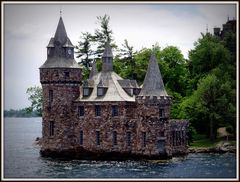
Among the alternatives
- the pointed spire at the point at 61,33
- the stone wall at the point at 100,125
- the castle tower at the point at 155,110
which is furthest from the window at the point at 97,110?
the pointed spire at the point at 61,33

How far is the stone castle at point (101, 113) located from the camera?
69.1 m

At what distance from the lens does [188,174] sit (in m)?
61.3

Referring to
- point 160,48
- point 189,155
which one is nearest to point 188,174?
point 189,155

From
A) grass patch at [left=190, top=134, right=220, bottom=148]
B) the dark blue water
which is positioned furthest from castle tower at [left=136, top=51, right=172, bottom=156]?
grass patch at [left=190, top=134, right=220, bottom=148]

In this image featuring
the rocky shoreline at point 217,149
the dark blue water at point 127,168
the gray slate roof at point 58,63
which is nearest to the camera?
the dark blue water at point 127,168

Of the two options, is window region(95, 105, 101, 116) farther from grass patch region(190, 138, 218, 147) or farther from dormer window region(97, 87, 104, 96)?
grass patch region(190, 138, 218, 147)

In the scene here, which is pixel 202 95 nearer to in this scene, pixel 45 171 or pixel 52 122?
pixel 52 122

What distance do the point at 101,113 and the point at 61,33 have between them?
361 inches

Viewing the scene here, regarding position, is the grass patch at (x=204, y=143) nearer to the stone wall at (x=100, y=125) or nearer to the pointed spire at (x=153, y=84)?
the stone wall at (x=100, y=125)

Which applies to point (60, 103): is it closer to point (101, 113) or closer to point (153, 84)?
point (101, 113)

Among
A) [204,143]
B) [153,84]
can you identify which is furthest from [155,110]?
[204,143]

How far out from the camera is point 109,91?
2827 inches

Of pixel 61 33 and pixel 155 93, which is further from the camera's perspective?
pixel 61 33

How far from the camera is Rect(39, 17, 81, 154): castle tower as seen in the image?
72188mm
